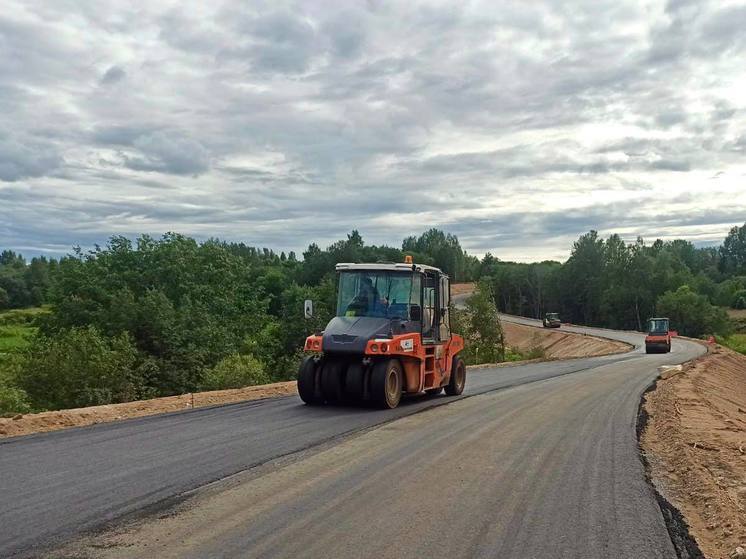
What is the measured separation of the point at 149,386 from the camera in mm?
27281

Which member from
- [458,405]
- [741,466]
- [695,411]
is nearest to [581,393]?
[695,411]

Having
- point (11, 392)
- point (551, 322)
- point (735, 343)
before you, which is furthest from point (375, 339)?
point (735, 343)

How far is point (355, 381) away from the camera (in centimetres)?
1379

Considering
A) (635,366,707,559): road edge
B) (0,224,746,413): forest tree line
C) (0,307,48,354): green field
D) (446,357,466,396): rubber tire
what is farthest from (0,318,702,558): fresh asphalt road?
(0,307,48,354): green field

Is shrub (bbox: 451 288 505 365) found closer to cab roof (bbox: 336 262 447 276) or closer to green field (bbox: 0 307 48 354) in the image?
green field (bbox: 0 307 48 354)

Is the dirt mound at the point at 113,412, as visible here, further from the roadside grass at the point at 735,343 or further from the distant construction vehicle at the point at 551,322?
the distant construction vehicle at the point at 551,322

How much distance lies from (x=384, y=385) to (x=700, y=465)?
237 inches

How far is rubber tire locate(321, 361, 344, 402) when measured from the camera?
14.0 meters

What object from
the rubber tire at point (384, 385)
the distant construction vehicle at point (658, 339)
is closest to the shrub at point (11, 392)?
the rubber tire at point (384, 385)

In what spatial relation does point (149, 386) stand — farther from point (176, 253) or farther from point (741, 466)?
point (741, 466)

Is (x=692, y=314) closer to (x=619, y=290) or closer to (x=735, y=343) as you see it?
(x=735, y=343)

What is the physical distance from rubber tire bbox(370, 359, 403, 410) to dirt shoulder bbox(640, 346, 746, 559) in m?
4.75

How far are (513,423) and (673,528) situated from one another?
6016 mm

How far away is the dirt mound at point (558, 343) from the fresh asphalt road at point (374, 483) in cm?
3591
